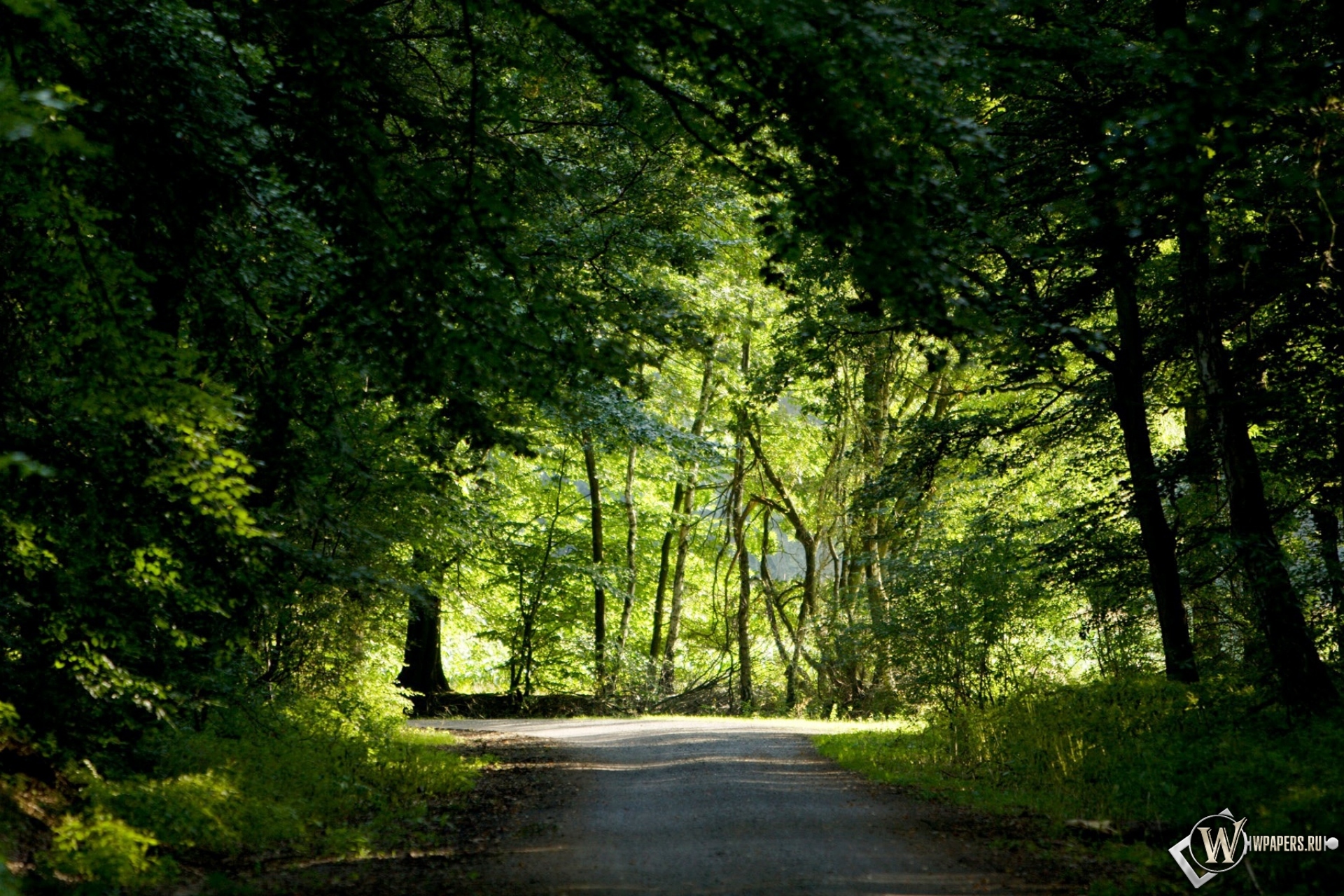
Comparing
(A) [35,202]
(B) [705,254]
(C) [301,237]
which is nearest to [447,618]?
(B) [705,254]

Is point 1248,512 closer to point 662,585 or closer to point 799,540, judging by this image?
point 799,540

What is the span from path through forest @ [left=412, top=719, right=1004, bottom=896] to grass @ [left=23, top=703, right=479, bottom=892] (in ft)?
4.48

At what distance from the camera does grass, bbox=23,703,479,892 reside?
604 centimetres

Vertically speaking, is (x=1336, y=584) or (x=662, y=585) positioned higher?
(x=662, y=585)

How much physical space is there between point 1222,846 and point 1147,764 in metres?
2.30

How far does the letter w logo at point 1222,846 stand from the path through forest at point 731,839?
1.46m

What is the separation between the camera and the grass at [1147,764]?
637 cm

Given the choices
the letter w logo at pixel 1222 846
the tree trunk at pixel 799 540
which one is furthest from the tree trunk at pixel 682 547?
the letter w logo at pixel 1222 846

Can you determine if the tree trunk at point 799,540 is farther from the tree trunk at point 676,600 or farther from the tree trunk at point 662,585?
the tree trunk at point 662,585

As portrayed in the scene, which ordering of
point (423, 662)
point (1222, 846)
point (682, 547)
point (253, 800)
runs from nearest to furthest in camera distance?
1. point (1222, 846)
2. point (253, 800)
3. point (423, 662)
4. point (682, 547)

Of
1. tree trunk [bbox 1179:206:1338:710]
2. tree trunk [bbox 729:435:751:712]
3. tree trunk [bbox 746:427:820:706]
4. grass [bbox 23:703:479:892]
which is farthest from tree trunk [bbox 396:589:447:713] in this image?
tree trunk [bbox 1179:206:1338:710]

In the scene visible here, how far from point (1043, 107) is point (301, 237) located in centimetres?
832

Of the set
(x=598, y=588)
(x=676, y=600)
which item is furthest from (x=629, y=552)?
(x=676, y=600)

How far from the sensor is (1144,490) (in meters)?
11.5
